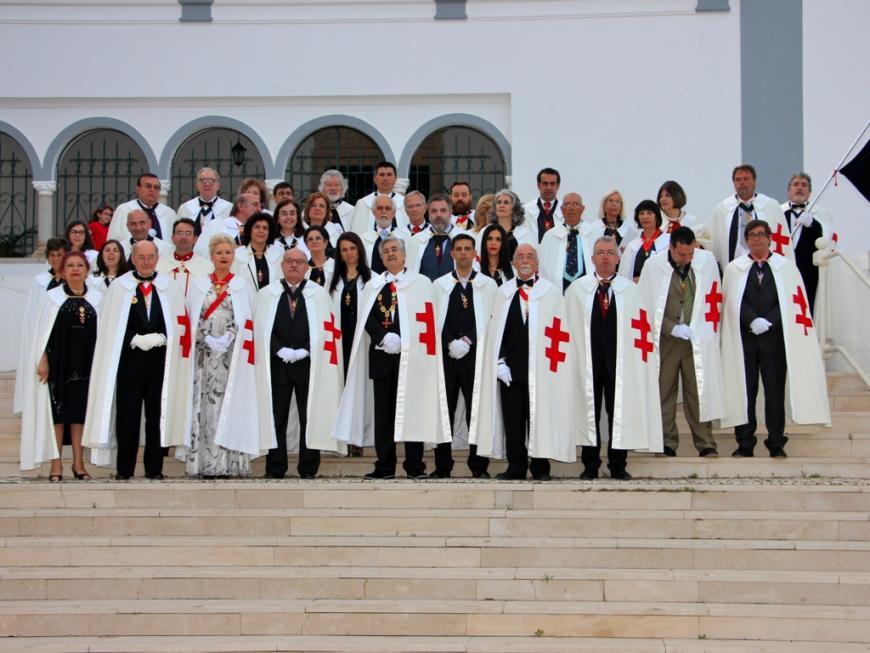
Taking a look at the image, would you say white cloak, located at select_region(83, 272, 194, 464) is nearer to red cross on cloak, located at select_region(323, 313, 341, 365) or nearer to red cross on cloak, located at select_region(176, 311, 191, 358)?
red cross on cloak, located at select_region(176, 311, 191, 358)

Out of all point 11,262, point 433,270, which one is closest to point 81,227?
point 433,270

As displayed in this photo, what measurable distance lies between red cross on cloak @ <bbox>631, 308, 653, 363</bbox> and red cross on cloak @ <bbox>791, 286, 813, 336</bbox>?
128cm

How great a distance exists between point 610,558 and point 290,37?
10148 millimetres

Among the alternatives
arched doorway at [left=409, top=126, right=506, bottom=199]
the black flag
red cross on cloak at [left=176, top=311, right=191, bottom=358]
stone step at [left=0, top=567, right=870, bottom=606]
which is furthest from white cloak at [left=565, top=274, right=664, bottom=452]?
arched doorway at [left=409, top=126, right=506, bottom=199]

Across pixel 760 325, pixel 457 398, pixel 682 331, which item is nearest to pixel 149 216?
pixel 457 398

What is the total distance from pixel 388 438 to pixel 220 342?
1.53 m

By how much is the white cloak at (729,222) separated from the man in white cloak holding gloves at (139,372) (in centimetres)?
495

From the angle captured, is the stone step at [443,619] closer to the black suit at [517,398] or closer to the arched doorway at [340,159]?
the black suit at [517,398]

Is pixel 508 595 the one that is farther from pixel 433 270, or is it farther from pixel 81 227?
pixel 81 227

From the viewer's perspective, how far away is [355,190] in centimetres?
1792

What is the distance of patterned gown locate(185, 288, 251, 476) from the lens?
36.8 ft

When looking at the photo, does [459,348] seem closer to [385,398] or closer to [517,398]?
[517,398]

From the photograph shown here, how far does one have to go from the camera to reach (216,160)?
1798 centimetres

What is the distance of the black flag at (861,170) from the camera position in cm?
1368
